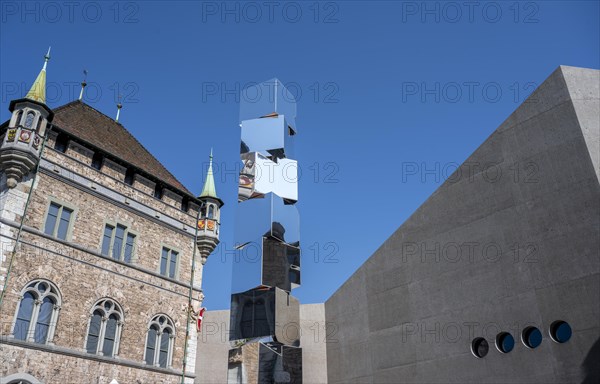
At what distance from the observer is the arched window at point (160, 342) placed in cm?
2305

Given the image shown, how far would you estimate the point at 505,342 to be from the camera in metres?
14.6

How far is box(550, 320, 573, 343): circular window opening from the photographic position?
13086 millimetres

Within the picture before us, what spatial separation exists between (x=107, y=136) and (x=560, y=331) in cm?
2247

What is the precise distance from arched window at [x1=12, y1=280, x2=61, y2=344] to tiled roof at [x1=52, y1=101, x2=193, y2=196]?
699 cm

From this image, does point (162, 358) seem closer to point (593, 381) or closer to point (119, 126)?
point (119, 126)

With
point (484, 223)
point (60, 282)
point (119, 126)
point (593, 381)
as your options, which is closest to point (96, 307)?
point (60, 282)

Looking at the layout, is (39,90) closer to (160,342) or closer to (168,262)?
(168,262)

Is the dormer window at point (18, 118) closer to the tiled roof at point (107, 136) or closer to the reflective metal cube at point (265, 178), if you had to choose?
the tiled roof at point (107, 136)

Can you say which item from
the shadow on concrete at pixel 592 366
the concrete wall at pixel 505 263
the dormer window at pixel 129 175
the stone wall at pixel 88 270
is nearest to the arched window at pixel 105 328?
the stone wall at pixel 88 270

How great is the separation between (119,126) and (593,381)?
86.2ft

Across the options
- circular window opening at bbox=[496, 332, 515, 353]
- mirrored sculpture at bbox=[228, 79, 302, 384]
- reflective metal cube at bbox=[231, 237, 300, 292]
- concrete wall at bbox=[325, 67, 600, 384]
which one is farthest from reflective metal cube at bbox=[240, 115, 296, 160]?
circular window opening at bbox=[496, 332, 515, 353]

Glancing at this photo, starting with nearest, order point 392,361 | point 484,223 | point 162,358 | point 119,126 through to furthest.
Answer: point 484,223 < point 392,361 < point 162,358 < point 119,126

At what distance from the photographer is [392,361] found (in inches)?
688

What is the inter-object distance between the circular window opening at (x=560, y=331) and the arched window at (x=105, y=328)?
55.9 ft
